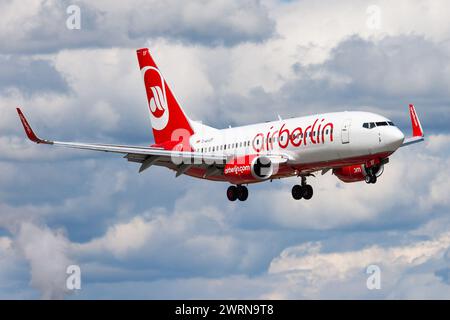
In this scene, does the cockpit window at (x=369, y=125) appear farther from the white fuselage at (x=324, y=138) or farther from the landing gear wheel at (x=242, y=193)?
the landing gear wheel at (x=242, y=193)

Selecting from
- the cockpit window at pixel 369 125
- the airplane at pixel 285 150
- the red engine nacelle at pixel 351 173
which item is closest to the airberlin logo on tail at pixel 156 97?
the airplane at pixel 285 150

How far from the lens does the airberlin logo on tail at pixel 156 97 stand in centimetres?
11944

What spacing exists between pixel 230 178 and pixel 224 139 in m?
7.26

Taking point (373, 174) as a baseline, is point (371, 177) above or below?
below

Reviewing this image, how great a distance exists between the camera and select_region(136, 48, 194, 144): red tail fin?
11681 cm

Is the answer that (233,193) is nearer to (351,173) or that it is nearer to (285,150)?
(285,150)

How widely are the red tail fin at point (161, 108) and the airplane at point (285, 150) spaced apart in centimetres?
391

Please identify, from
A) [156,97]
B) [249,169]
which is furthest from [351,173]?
[156,97]

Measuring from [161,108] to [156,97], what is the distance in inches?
68.0

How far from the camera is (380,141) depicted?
299ft

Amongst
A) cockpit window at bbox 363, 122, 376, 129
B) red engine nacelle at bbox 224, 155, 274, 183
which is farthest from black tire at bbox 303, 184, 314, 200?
cockpit window at bbox 363, 122, 376, 129

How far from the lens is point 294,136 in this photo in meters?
95.7

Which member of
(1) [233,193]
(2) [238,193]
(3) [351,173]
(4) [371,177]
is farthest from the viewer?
(2) [238,193]
